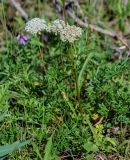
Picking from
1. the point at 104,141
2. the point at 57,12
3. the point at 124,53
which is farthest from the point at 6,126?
the point at 57,12

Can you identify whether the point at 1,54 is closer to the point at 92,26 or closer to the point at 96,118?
the point at 92,26

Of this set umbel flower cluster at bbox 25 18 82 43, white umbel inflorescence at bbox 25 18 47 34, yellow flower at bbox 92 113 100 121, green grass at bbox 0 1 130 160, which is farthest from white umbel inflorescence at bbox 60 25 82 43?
yellow flower at bbox 92 113 100 121

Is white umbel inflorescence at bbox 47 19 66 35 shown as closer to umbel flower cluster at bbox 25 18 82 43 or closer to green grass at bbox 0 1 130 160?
umbel flower cluster at bbox 25 18 82 43

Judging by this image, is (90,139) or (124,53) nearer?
(90,139)

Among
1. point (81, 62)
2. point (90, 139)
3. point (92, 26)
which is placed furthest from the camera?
point (92, 26)

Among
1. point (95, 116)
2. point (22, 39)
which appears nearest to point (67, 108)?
point (95, 116)
